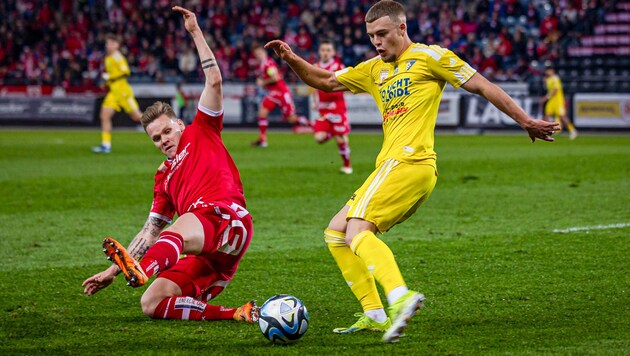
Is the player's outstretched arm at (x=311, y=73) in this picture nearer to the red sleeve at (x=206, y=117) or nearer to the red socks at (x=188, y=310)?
the red sleeve at (x=206, y=117)

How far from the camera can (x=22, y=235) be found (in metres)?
9.36

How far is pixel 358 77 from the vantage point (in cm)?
568

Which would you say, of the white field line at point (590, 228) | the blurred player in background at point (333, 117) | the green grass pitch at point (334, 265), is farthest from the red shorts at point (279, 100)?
the white field line at point (590, 228)

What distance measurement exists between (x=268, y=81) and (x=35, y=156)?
227 inches

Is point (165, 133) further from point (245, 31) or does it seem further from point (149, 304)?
point (245, 31)

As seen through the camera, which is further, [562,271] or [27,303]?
[562,271]

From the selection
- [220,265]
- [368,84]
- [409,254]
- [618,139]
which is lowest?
[618,139]

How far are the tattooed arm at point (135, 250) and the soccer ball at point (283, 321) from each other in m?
0.91

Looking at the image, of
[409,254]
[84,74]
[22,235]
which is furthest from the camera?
[84,74]

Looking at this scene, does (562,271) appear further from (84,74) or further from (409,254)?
(84,74)

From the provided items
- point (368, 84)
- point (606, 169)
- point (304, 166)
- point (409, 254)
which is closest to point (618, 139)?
point (606, 169)

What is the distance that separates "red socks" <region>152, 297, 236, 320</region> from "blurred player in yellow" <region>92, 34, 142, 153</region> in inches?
557

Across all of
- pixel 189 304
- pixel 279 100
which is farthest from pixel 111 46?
pixel 189 304

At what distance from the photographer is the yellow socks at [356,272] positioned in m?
5.36
